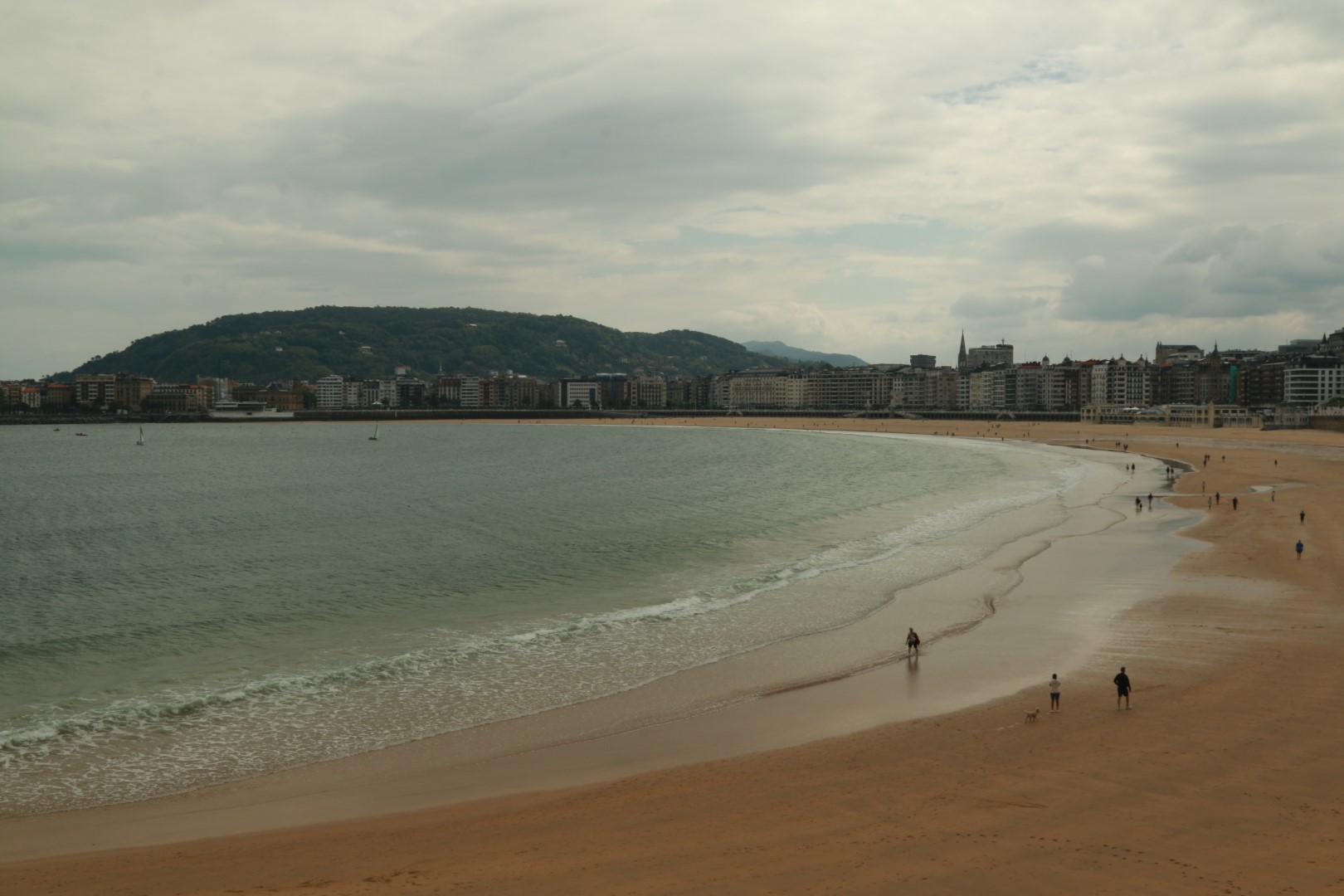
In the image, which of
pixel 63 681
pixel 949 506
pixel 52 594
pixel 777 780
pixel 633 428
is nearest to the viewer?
pixel 777 780

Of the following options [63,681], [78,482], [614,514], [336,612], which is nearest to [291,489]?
[78,482]

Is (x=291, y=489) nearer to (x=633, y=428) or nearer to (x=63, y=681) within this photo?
(x=63, y=681)

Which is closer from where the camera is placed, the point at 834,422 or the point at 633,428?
the point at 633,428

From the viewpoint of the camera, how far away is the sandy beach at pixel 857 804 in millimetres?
10078

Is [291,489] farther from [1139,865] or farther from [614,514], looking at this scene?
[1139,865]

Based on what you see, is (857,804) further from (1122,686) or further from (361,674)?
(361,674)

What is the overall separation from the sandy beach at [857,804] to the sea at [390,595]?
180 centimetres

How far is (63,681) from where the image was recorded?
19562 millimetres

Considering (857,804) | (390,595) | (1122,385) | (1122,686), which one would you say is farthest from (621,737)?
(1122,385)

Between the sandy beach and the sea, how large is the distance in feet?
5.90

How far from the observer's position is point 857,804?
12219 mm

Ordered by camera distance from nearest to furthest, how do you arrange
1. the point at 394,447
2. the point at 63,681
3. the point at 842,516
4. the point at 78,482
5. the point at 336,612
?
the point at 63,681 → the point at 336,612 → the point at 842,516 → the point at 78,482 → the point at 394,447

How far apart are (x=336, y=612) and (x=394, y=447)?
9475 cm

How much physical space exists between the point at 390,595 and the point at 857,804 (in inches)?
765
